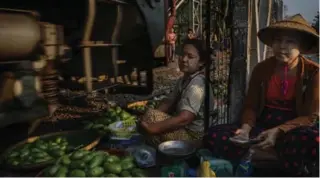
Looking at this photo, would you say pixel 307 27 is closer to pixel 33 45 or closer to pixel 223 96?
pixel 223 96

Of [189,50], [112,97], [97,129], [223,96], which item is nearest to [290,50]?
[189,50]

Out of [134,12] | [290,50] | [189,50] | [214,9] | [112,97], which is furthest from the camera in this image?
[112,97]

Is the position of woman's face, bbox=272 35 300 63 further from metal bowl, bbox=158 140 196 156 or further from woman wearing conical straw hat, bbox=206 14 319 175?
metal bowl, bbox=158 140 196 156

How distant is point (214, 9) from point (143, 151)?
5.53ft

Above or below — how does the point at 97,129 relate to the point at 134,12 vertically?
below

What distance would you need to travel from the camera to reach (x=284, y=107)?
8.31ft

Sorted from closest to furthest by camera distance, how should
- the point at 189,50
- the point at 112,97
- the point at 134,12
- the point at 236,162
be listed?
the point at 236,162 < the point at 189,50 < the point at 134,12 < the point at 112,97

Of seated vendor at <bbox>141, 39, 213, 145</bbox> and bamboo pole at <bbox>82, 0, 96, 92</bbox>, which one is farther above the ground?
bamboo pole at <bbox>82, 0, 96, 92</bbox>

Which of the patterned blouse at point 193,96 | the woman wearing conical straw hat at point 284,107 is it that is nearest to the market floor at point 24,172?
the woman wearing conical straw hat at point 284,107

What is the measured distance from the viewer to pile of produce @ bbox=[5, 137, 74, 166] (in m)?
2.65

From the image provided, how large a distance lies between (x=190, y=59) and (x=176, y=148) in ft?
2.45

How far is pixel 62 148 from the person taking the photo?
2926mm

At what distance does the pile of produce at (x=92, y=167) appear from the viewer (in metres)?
2.33

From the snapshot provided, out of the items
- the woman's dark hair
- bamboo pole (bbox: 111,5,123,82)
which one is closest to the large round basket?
bamboo pole (bbox: 111,5,123,82)
